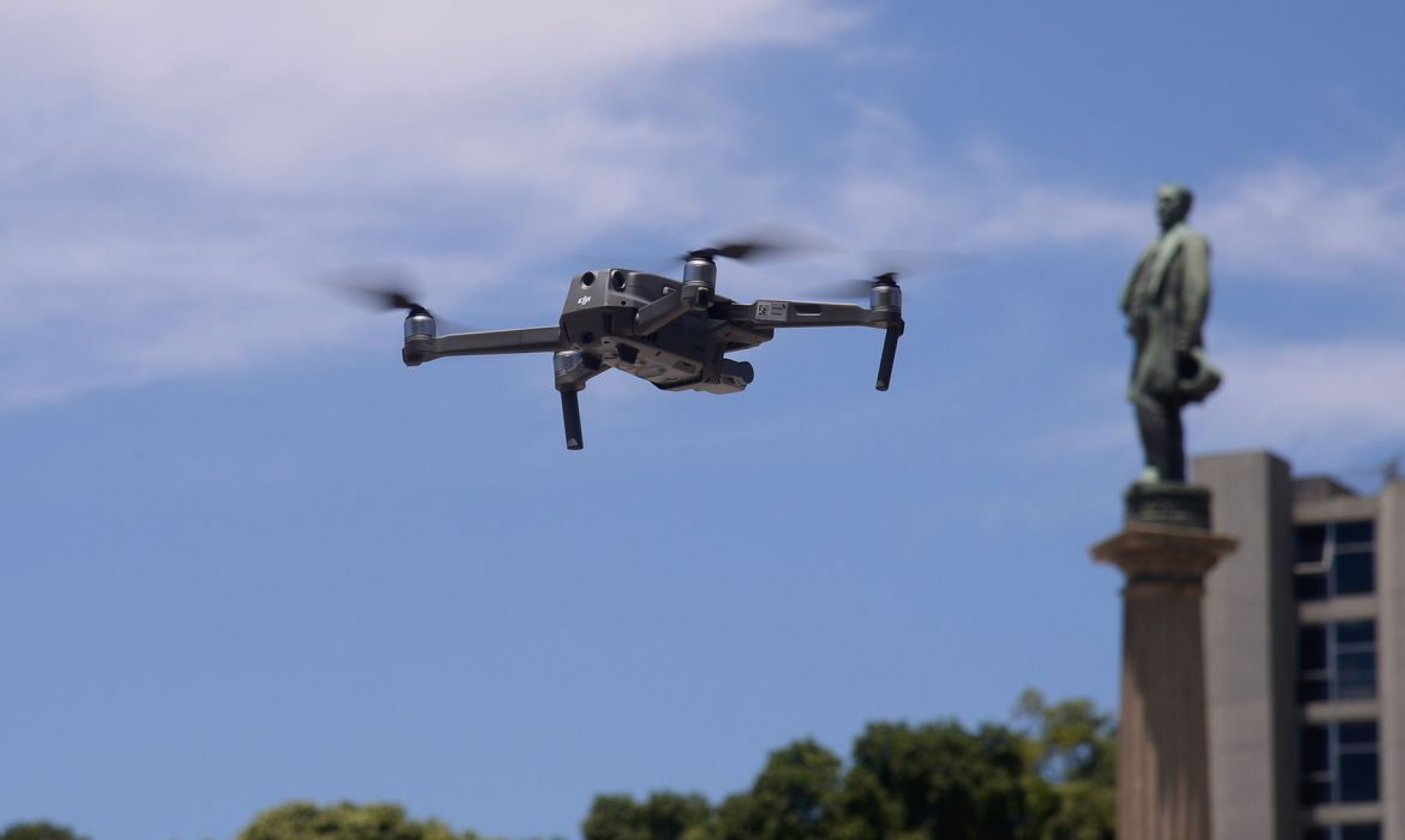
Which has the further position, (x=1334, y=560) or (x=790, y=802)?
(x=790, y=802)

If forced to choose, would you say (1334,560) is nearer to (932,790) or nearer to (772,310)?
(932,790)

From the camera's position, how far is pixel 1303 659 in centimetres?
9700

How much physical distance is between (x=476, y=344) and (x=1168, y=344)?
1655 cm

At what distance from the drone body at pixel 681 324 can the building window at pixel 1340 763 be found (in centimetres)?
4748

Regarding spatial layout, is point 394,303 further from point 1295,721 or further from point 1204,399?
point 1295,721

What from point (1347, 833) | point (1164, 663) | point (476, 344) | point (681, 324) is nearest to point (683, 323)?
point (681, 324)

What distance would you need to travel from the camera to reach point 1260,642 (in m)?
95.0

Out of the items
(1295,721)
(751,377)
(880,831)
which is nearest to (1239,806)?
(1295,721)

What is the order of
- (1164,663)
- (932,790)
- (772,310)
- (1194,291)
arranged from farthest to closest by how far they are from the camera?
(932,790)
(772,310)
(1194,291)
(1164,663)

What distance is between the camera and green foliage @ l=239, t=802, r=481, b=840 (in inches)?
5694

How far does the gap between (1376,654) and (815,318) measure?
4844cm

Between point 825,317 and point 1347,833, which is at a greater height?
point 825,317

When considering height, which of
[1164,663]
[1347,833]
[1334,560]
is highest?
[1334,560]

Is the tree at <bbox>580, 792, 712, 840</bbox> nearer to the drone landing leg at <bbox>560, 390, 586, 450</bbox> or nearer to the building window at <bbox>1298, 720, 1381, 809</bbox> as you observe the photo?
the building window at <bbox>1298, 720, 1381, 809</bbox>
